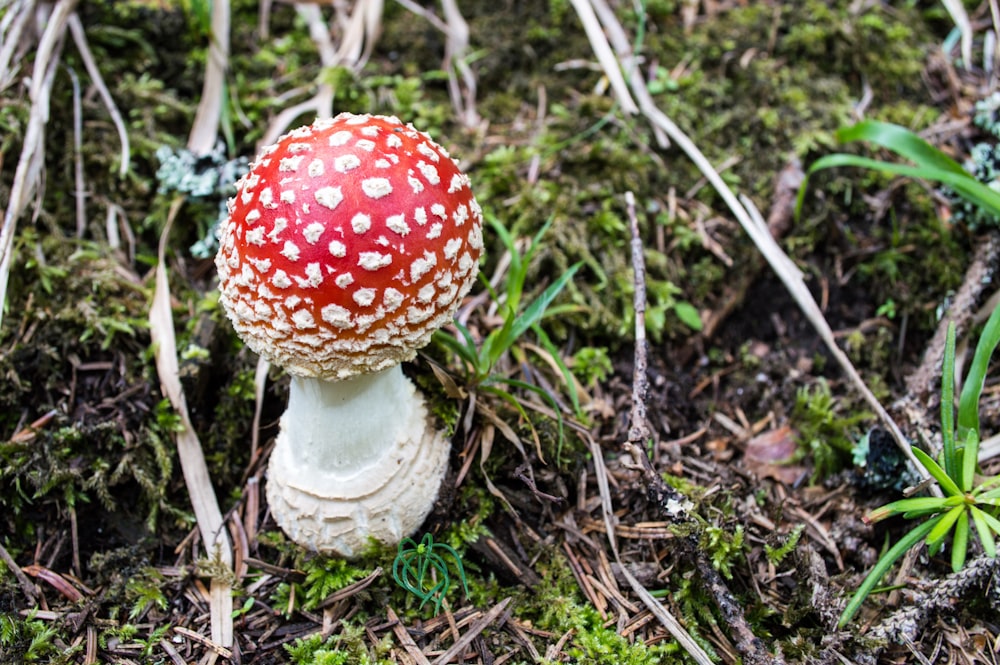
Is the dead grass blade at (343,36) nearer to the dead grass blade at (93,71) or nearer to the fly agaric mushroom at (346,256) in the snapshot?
the dead grass blade at (93,71)

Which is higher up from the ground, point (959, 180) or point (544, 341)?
point (959, 180)

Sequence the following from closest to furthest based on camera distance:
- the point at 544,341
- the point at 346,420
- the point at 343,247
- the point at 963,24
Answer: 1. the point at 343,247
2. the point at 346,420
3. the point at 544,341
4. the point at 963,24

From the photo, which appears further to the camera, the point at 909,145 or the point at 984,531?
the point at 909,145

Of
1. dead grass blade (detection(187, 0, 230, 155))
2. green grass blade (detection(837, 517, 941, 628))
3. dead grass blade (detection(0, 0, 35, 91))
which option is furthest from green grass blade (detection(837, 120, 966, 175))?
dead grass blade (detection(0, 0, 35, 91))

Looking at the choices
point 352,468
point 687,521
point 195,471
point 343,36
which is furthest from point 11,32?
point 687,521

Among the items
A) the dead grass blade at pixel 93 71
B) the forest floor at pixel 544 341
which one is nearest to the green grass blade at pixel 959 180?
the forest floor at pixel 544 341

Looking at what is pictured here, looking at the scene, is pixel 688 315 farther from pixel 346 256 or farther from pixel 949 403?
pixel 346 256

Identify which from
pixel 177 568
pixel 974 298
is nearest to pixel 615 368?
pixel 974 298

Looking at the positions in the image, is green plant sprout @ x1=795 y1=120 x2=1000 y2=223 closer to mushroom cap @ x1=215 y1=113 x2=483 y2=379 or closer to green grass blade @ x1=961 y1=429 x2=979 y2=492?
green grass blade @ x1=961 y1=429 x2=979 y2=492
